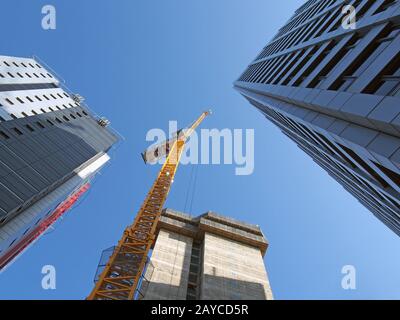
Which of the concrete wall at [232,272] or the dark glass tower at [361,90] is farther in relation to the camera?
the concrete wall at [232,272]

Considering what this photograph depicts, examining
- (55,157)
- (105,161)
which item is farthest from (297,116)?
(105,161)

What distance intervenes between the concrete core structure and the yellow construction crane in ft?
14.1

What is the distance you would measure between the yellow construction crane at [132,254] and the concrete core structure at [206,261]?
4.30m

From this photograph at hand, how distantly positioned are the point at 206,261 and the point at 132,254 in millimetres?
13177

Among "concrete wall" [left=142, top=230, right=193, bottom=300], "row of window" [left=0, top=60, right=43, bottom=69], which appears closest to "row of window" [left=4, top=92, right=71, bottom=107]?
Answer: "row of window" [left=0, top=60, right=43, bottom=69]

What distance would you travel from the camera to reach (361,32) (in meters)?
17.6

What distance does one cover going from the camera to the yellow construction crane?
22.9m

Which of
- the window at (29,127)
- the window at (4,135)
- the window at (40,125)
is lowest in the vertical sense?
the window at (4,135)

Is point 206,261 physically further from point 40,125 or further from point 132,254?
point 40,125

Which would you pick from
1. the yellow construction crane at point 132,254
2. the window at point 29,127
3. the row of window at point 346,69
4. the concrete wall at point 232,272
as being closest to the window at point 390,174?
the row of window at point 346,69

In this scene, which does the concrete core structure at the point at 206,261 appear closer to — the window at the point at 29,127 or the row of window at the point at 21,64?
the window at the point at 29,127

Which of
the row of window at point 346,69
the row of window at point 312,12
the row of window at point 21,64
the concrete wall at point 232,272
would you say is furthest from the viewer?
the row of window at point 21,64

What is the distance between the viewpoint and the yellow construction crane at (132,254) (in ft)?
75.3
